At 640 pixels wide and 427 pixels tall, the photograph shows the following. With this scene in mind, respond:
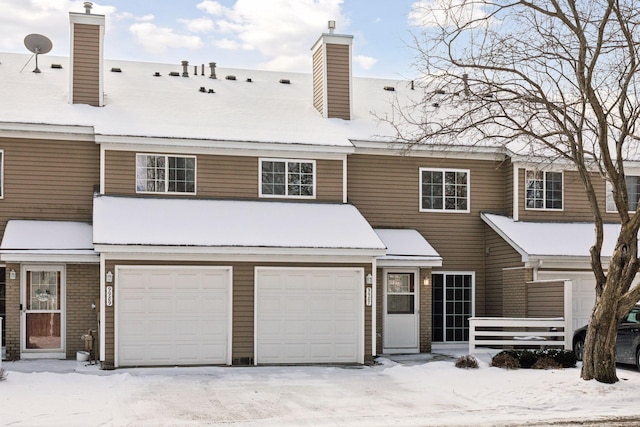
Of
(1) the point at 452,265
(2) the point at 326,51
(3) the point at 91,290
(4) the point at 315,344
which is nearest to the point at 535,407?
(4) the point at 315,344

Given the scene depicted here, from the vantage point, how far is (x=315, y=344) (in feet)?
63.1

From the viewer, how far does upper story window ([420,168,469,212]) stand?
2292cm

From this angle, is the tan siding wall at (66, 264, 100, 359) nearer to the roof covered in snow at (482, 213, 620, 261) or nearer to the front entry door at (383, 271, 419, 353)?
the front entry door at (383, 271, 419, 353)

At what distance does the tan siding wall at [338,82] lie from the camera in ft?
78.6

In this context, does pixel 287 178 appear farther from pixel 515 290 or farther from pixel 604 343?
pixel 604 343

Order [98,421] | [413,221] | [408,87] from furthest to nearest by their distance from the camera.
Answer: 1. [408,87]
2. [413,221]
3. [98,421]

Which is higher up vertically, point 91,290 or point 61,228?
point 61,228

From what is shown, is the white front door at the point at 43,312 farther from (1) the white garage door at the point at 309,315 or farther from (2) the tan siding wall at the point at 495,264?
(2) the tan siding wall at the point at 495,264

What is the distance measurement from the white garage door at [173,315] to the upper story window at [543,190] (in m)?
9.39

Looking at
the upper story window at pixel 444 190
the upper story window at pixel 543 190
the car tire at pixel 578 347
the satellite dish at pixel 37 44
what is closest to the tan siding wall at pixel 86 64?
the satellite dish at pixel 37 44

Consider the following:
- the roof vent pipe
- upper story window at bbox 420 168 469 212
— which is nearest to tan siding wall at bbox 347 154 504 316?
upper story window at bbox 420 168 469 212

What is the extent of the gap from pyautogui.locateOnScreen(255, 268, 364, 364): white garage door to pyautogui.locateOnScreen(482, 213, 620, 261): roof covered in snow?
473 cm

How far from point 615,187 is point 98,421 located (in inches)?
399

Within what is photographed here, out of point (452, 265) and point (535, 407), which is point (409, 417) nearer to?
point (535, 407)
